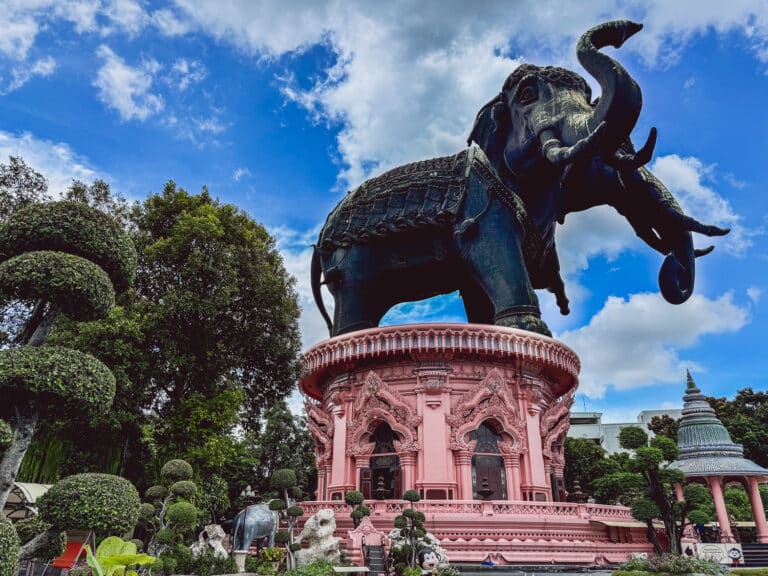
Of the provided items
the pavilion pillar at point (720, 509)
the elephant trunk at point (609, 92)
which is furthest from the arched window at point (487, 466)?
the pavilion pillar at point (720, 509)

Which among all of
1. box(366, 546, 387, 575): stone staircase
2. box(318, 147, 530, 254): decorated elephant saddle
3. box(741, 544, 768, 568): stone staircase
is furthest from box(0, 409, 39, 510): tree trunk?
box(741, 544, 768, 568): stone staircase

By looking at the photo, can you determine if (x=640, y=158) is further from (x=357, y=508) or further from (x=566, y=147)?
(x=357, y=508)

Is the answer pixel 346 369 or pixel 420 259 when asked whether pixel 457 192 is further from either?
pixel 346 369

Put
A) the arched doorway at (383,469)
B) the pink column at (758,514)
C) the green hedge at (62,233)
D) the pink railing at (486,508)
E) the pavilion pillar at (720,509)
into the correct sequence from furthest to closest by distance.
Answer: the pink column at (758,514) → the pavilion pillar at (720,509) → the arched doorway at (383,469) → the pink railing at (486,508) → the green hedge at (62,233)

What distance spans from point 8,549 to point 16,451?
56.9 inches

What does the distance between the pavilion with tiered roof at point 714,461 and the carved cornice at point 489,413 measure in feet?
34.6

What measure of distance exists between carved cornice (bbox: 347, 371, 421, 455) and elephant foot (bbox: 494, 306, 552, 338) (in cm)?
403

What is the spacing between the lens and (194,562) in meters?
13.5

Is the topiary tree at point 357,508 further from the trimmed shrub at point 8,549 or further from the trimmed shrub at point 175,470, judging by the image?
the trimmed shrub at point 8,549

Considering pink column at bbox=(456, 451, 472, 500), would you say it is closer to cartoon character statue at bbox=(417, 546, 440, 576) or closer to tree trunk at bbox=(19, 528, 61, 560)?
cartoon character statue at bbox=(417, 546, 440, 576)

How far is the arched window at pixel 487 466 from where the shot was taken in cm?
1680

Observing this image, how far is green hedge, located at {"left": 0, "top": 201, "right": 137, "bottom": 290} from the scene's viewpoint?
27.3ft

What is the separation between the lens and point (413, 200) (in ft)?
66.9

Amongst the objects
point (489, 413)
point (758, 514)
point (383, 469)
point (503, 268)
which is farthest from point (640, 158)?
point (758, 514)
